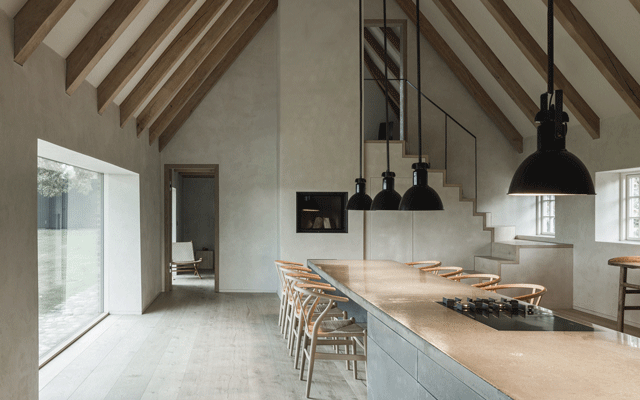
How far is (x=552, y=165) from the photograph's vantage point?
2062 mm

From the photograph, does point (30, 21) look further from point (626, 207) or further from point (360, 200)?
point (626, 207)

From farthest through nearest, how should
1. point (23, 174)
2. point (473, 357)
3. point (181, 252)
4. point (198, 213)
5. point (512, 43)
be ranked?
point (198, 213) < point (181, 252) < point (512, 43) < point (23, 174) < point (473, 357)

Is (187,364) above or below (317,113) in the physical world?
below

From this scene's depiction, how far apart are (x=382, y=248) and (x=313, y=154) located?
1.72m

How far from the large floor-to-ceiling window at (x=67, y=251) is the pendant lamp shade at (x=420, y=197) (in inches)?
123

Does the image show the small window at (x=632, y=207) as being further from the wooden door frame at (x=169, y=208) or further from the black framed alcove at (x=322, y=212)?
the wooden door frame at (x=169, y=208)

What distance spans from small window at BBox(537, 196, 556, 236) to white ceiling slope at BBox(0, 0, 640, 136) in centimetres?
112

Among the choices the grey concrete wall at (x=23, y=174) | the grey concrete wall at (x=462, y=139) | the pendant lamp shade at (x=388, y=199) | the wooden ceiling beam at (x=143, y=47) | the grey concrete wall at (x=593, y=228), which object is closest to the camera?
the grey concrete wall at (x=23, y=174)

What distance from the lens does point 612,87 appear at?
5738 millimetres

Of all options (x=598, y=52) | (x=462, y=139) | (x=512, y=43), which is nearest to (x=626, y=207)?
(x=598, y=52)

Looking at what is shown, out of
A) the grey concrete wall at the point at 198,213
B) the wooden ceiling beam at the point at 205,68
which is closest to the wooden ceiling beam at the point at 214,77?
the wooden ceiling beam at the point at 205,68

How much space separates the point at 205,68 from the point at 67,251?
10.6 ft

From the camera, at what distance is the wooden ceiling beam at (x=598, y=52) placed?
16.9 feet

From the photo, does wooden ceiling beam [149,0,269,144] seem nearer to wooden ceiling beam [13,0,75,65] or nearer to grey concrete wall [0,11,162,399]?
grey concrete wall [0,11,162,399]
